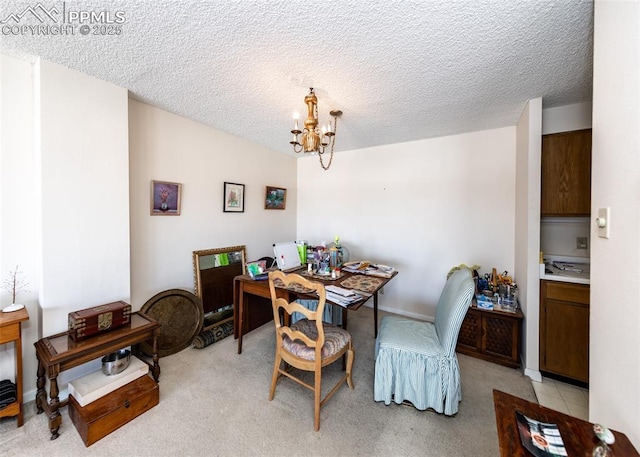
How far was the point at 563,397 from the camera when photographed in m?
1.86

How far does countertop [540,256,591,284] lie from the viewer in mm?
1941

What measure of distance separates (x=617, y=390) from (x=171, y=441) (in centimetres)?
222

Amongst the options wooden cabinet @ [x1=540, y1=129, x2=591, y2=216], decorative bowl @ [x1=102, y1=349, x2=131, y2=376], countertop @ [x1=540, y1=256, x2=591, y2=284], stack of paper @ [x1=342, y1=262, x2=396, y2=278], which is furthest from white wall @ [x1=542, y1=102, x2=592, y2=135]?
decorative bowl @ [x1=102, y1=349, x2=131, y2=376]

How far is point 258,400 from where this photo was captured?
1.79 m

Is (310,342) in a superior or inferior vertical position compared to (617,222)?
→ inferior

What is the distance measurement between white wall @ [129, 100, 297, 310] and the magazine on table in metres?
2.93

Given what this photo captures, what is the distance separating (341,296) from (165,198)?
2114 mm

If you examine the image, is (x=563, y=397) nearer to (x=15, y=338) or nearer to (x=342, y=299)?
(x=342, y=299)

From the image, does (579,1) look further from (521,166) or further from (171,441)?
(171,441)

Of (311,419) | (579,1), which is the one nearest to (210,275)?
(311,419)

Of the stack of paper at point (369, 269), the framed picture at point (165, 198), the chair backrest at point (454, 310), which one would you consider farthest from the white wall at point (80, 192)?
the chair backrest at point (454, 310)

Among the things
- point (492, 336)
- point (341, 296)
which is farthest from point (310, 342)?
point (492, 336)

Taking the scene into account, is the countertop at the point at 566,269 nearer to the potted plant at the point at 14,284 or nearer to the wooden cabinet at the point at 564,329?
the wooden cabinet at the point at 564,329

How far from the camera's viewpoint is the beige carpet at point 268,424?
1.42 meters
